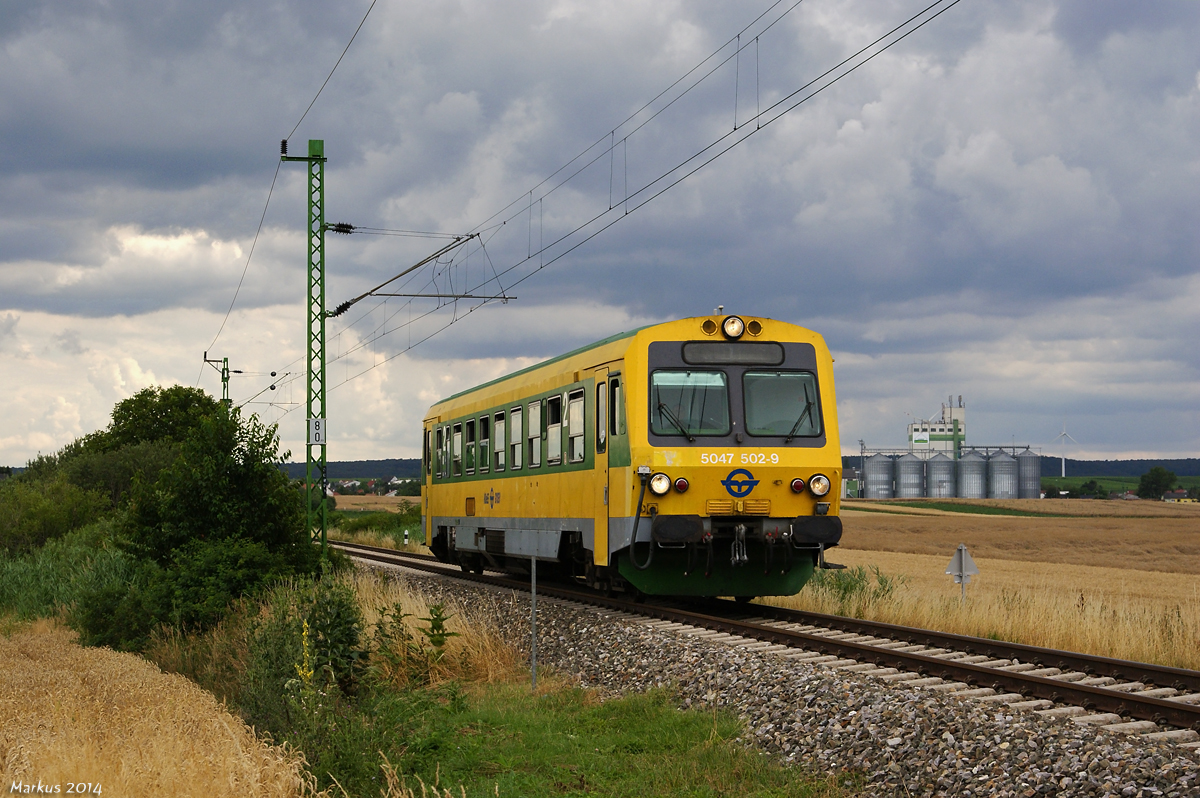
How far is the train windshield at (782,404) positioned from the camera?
15031 millimetres

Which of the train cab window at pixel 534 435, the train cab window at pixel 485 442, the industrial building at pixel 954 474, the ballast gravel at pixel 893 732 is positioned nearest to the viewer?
the ballast gravel at pixel 893 732

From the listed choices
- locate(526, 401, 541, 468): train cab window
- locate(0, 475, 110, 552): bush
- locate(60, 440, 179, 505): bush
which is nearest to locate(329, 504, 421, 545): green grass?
locate(60, 440, 179, 505): bush

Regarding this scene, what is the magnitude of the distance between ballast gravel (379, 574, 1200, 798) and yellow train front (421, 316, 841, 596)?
209cm

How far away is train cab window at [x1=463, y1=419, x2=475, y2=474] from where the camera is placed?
21906mm

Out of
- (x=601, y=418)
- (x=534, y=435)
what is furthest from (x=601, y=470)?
(x=534, y=435)

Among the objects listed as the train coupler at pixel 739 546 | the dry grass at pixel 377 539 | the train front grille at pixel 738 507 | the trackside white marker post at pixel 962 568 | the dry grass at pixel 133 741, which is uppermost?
the train front grille at pixel 738 507

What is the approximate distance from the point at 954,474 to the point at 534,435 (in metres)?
152

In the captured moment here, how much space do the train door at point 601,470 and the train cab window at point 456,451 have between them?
7651mm

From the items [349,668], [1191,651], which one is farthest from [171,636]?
[1191,651]

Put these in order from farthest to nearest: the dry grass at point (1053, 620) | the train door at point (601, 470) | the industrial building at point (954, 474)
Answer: the industrial building at point (954, 474), the train door at point (601, 470), the dry grass at point (1053, 620)

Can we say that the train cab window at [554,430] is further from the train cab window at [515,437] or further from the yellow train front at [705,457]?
the train cab window at [515,437]

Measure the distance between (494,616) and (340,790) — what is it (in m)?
8.12

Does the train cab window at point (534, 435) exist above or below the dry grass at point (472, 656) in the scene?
above

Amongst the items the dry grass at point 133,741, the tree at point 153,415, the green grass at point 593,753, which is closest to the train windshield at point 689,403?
the green grass at point 593,753
